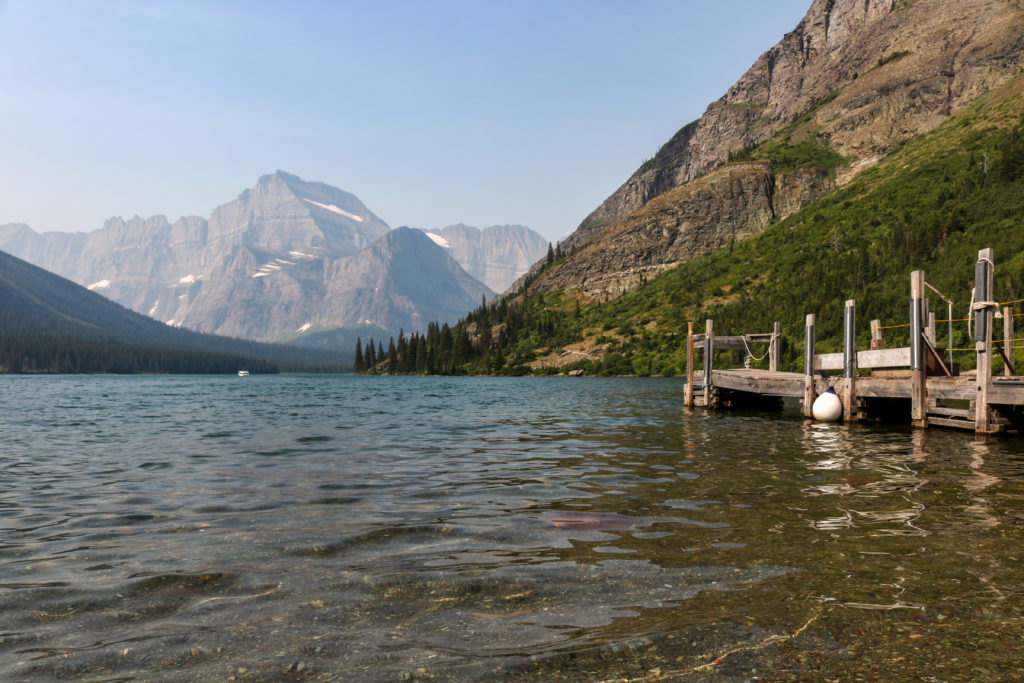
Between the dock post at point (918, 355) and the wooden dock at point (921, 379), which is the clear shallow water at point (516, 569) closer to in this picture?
the wooden dock at point (921, 379)

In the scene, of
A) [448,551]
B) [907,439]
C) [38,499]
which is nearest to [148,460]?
[38,499]

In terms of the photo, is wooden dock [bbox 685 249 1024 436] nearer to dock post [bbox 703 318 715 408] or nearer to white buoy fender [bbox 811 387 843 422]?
Answer: white buoy fender [bbox 811 387 843 422]

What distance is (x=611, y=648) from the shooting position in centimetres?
555

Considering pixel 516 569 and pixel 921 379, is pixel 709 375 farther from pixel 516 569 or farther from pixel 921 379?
pixel 516 569

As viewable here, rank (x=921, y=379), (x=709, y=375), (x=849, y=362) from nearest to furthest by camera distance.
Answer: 1. (x=921, y=379)
2. (x=849, y=362)
3. (x=709, y=375)

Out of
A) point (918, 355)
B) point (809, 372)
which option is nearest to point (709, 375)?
point (809, 372)

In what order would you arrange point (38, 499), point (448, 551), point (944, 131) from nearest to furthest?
point (448, 551), point (38, 499), point (944, 131)

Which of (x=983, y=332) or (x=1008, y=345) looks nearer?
(x=983, y=332)

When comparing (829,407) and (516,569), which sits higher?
(829,407)

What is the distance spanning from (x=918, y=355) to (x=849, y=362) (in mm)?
4166

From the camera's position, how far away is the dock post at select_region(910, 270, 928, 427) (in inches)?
939

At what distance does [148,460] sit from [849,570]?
18.7 m

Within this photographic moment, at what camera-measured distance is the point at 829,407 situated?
29234 mm

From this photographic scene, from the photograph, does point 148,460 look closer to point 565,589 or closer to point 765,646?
point 565,589
